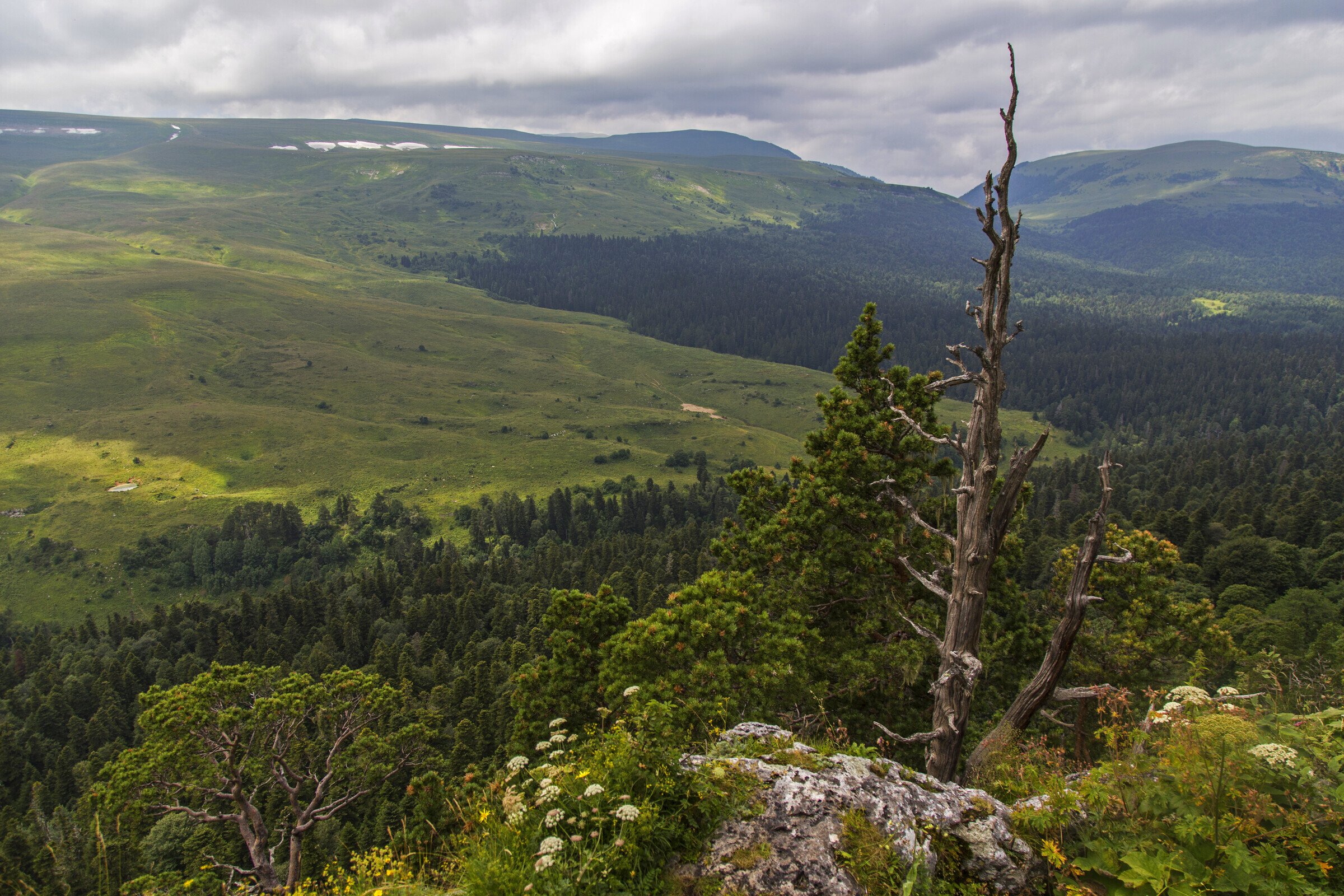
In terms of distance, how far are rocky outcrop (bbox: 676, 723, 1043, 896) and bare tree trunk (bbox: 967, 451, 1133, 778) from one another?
4615mm

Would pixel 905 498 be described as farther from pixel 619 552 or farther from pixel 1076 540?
pixel 619 552

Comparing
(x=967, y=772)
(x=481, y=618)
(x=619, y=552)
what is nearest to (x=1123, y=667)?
(x=967, y=772)

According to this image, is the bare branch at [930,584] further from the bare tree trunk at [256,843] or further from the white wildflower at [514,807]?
the bare tree trunk at [256,843]

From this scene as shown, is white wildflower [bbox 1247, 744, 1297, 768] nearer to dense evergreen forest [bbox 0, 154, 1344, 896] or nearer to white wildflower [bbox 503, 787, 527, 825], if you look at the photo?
dense evergreen forest [bbox 0, 154, 1344, 896]

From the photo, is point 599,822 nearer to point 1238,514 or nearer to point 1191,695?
point 1191,695

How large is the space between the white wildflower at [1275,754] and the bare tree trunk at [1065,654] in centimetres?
575

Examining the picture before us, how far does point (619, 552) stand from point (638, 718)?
358 ft

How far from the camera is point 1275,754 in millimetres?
→ 8242

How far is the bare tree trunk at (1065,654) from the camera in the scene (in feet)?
47.0

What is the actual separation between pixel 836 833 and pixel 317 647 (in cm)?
8644

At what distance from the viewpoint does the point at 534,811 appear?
9.76 meters

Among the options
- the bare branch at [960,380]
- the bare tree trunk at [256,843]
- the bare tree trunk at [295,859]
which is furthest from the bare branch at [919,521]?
the bare tree trunk at [256,843]

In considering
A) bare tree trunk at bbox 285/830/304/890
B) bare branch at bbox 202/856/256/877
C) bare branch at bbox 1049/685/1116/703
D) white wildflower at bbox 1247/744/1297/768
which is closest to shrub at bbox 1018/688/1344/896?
white wildflower at bbox 1247/744/1297/768

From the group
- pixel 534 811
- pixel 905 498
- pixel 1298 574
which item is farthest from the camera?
pixel 1298 574
